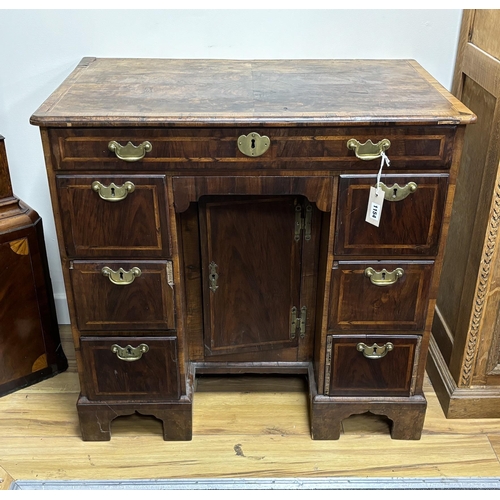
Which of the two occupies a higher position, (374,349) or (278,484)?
(374,349)

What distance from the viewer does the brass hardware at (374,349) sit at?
159 cm

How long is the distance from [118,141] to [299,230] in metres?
0.56

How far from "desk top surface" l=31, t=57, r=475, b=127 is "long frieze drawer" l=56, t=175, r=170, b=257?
0.14 m

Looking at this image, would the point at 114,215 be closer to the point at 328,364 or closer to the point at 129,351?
the point at 129,351

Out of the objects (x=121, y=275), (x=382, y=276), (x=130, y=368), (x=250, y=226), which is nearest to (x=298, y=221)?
(x=250, y=226)

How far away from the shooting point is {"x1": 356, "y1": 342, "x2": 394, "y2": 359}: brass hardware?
1594 mm

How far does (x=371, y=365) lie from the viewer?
1631mm

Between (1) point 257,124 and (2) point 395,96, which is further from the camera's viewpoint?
(2) point 395,96

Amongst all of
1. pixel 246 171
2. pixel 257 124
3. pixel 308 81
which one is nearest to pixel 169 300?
pixel 246 171

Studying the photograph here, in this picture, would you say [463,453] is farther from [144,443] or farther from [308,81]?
[308,81]

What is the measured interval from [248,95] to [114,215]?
0.43 metres

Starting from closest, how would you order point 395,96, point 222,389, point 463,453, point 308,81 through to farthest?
point 395,96 < point 308,81 < point 463,453 < point 222,389

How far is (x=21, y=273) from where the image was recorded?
177cm

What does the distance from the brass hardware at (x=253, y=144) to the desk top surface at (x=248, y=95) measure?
0.12 ft
